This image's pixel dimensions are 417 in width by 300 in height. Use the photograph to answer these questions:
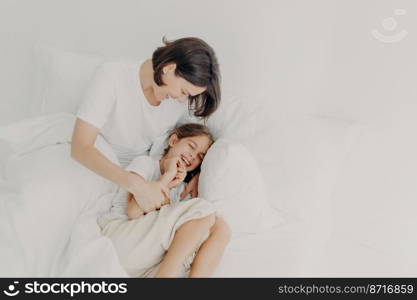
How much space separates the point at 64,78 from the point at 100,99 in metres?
0.35

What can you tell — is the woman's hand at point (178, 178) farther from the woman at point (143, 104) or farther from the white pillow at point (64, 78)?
the white pillow at point (64, 78)

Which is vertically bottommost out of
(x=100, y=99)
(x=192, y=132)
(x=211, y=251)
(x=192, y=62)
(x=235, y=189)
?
(x=211, y=251)

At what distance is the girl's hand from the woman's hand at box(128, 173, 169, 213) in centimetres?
17

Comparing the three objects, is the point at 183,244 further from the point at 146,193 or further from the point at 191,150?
the point at 191,150

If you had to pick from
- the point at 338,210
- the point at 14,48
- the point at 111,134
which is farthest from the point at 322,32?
the point at 14,48

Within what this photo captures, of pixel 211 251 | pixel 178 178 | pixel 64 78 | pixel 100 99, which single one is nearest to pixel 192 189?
pixel 178 178

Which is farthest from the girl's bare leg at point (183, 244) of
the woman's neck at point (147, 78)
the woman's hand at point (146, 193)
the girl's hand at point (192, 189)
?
the woman's neck at point (147, 78)

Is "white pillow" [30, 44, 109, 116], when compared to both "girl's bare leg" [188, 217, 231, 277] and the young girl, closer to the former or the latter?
the young girl

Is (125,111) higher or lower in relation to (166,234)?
higher

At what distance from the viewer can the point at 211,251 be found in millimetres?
1302

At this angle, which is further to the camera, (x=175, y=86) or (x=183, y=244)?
(x=175, y=86)

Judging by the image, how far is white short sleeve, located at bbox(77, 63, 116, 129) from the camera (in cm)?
143

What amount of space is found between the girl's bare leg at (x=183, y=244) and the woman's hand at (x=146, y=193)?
0.10 m

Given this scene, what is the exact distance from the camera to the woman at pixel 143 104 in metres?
1.36
